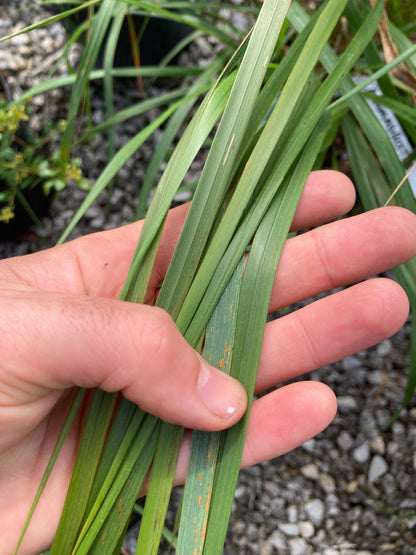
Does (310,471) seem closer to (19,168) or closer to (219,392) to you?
(219,392)

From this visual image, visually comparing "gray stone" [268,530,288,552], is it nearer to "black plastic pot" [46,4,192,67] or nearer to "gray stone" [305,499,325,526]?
"gray stone" [305,499,325,526]

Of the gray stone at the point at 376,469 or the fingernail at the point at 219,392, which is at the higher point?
the fingernail at the point at 219,392

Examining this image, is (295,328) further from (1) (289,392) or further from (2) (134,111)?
(2) (134,111)

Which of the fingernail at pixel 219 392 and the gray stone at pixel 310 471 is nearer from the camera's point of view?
the fingernail at pixel 219 392

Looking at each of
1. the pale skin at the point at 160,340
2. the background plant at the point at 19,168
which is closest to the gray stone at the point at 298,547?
the pale skin at the point at 160,340

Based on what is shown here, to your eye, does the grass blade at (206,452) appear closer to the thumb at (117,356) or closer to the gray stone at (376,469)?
the thumb at (117,356)

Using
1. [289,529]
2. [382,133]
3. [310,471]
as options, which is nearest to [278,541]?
[289,529]

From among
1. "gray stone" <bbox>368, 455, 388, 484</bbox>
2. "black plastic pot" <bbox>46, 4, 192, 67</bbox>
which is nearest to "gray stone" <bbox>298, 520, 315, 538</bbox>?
"gray stone" <bbox>368, 455, 388, 484</bbox>
